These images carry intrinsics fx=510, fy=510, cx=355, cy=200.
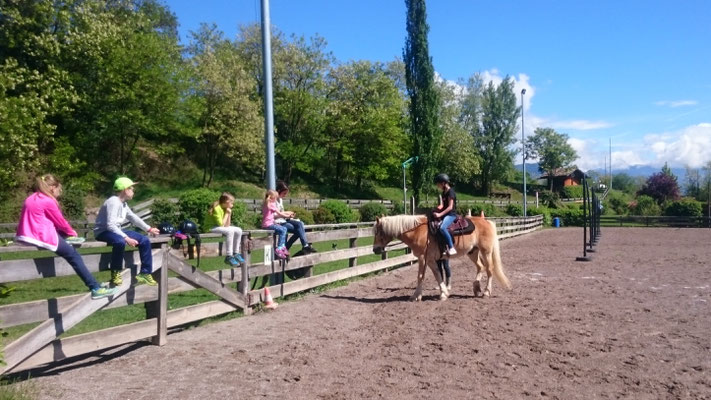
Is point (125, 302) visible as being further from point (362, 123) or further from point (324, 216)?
point (362, 123)

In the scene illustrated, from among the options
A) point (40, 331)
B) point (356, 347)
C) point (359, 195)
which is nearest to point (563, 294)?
point (356, 347)

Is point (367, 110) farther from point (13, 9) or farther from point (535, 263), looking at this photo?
point (535, 263)

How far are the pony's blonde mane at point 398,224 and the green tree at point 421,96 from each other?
3271 cm

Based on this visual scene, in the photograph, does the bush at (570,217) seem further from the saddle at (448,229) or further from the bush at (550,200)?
the saddle at (448,229)

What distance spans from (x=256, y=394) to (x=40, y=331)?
2.00 meters

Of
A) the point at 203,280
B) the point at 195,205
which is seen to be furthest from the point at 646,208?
the point at 203,280

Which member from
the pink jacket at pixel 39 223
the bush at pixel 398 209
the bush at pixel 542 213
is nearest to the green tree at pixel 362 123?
the bush at pixel 398 209

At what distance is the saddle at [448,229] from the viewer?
901 centimetres

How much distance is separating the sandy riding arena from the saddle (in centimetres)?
109

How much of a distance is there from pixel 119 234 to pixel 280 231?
11.0 ft

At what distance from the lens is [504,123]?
65.0m

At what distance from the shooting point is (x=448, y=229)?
9055 millimetres

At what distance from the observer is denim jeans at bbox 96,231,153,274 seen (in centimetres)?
521

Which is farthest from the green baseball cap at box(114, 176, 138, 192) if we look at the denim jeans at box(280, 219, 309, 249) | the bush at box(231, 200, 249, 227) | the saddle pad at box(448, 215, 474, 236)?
the bush at box(231, 200, 249, 227)
